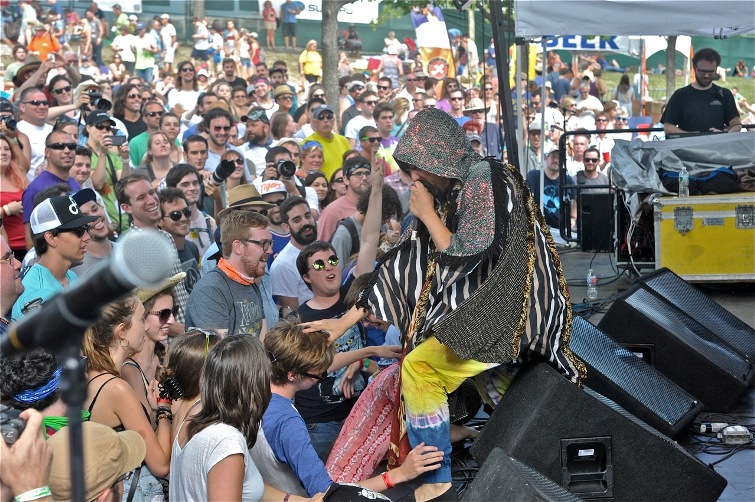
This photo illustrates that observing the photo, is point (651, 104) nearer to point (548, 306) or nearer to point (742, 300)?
point (742, 300)

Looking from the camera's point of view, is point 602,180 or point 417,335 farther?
point 602,180

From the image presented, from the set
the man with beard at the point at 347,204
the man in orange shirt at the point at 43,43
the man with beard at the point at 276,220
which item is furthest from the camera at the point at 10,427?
the man in orange shirt at the point at 43,43

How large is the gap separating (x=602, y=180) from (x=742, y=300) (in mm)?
4307

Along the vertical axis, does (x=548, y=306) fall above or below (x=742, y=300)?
above

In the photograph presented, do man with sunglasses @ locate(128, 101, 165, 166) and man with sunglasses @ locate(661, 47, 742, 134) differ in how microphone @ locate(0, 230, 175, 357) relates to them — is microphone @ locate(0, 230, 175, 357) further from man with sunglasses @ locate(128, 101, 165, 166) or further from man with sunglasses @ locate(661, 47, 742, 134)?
man with sunglasses @ locate(661, 47, 742, 134)

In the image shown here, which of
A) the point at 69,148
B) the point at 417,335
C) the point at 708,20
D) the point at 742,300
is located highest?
the point at 708,20

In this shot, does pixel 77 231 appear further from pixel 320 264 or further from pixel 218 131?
pixel 218 131

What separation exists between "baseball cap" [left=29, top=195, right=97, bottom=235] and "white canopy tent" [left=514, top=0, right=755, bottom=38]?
484 cm

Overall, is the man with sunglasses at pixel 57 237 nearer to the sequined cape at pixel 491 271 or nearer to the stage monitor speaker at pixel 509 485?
the sequined cape at pixel 491 271

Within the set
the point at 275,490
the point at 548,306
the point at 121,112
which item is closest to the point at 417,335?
the point at 548,306

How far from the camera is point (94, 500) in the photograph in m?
2.86

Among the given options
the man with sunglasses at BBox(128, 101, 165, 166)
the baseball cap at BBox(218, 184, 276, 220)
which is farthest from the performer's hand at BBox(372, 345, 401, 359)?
the man with sunglasses at BBox(128, 101, 165, 166)

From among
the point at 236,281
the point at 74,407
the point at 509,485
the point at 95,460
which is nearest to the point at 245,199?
the point at 236,281

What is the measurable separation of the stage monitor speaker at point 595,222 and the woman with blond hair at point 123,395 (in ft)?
23.5
